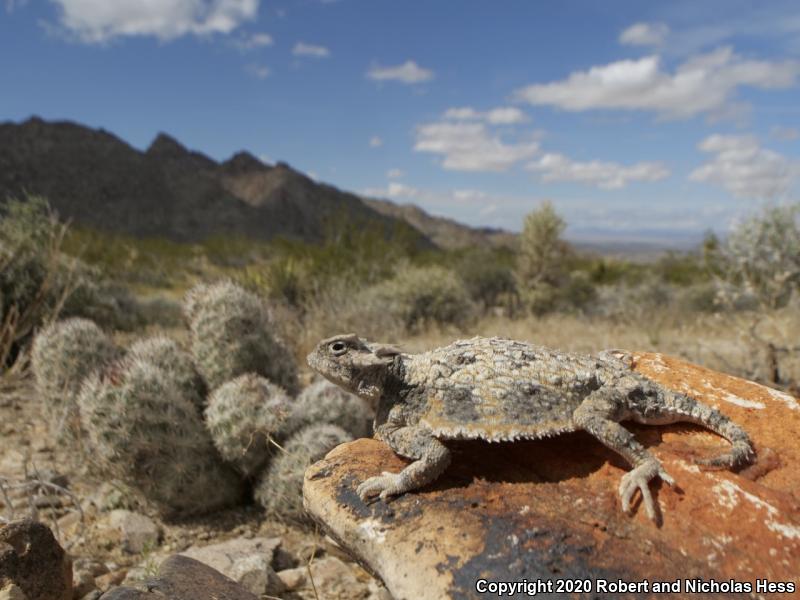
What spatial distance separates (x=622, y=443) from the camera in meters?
2.45

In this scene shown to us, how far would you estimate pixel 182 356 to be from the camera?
5625mm

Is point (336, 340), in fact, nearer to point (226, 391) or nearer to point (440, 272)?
point (226, 391)

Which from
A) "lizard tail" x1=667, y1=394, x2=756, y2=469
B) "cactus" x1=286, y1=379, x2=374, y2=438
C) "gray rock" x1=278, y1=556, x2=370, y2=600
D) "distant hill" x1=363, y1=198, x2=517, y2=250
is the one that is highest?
"distant hill" x1=363, y1=198, x2=517, y2=250

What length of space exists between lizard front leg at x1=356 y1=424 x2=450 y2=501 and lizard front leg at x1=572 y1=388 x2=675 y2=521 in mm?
592

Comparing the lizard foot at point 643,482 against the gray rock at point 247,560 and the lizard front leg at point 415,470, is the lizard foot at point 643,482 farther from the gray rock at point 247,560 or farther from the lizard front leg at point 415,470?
the gray rock at point 247,560

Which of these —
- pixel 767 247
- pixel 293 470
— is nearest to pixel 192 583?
pixel 293 470

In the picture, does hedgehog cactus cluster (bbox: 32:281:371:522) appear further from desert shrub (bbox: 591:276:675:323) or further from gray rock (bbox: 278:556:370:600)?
desert shrub (bbox: 591:276:675:323)

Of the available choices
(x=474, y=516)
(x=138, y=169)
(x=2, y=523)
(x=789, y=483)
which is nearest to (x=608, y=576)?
(x=474, y=516)

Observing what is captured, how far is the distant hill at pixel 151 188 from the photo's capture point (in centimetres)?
6225

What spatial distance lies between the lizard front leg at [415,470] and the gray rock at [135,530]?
8.20ft

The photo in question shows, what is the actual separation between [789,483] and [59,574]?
3586 millimetres

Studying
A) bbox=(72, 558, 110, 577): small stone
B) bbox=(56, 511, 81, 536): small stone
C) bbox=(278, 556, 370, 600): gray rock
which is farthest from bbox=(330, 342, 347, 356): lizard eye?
bbox=(56, 511, 81, 536): small stone

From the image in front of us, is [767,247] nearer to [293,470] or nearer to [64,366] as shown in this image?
[293,470]

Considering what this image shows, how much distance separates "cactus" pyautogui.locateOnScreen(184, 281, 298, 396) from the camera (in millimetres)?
5578
